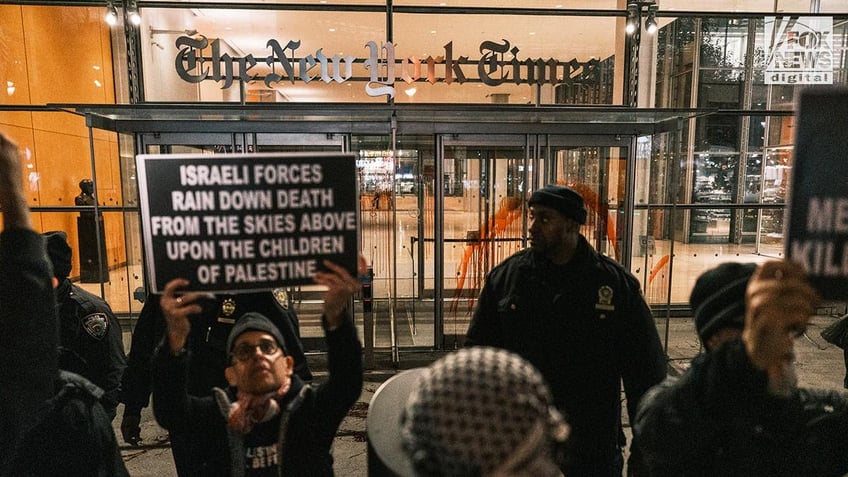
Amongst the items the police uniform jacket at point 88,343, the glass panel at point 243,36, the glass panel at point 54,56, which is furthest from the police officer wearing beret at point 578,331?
the glass panel at point 54,56

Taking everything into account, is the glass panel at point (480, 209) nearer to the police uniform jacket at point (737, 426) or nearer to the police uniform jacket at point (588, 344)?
the police uniform jacket at point (588, 344)

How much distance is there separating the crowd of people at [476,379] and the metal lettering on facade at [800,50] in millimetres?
7748

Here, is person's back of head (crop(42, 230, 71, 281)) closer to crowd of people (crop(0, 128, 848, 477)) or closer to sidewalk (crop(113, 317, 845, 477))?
crowd of people (crop(0, 128, 848, 477))

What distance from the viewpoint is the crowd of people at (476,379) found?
89 cm

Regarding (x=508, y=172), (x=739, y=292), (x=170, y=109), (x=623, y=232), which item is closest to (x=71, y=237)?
(x=170, y=109)

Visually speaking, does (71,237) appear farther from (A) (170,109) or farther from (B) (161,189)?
(B) (161,189)

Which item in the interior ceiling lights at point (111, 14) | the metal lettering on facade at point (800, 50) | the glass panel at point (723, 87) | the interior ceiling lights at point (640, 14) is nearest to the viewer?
the interior ceiling lights at point (111, 14)

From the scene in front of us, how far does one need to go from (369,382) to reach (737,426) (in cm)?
506

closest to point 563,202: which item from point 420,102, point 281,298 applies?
point 281,298

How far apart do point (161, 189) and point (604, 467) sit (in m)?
2.38

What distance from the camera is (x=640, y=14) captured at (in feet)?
24.3

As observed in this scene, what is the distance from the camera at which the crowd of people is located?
887 millimetres

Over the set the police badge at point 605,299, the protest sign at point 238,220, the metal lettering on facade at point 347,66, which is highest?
the metal lettering on facade at point 347,66

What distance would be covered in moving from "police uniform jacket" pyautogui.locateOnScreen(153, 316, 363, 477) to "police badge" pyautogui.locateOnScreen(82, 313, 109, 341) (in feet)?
5.17
